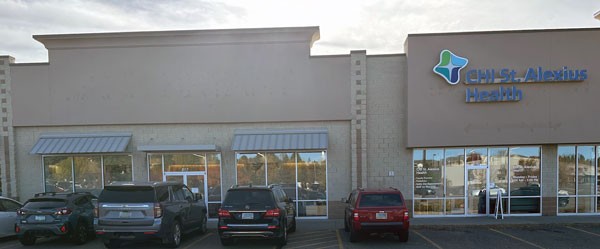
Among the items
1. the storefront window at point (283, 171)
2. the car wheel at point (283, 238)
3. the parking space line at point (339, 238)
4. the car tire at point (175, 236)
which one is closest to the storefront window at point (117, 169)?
the storefront window at point (283, 171)

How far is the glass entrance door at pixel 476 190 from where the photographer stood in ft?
51.4

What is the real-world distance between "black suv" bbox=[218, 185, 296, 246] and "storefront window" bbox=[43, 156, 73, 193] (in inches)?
377

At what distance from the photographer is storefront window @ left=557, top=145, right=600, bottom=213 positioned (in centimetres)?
1566

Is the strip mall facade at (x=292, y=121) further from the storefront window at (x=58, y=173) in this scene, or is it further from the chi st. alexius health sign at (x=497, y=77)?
the storefront window at (x=58, y=173)

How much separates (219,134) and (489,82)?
424 inches

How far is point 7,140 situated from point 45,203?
22.7ft

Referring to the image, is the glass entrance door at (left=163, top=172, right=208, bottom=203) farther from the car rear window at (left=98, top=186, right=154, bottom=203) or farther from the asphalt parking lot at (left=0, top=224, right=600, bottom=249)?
the car rear window at (left=98, top=186, right=154, bottom=203)

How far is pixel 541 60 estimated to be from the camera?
584 inches

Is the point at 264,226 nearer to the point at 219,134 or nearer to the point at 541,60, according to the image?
the point at 219,134

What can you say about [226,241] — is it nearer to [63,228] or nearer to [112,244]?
[112,244]

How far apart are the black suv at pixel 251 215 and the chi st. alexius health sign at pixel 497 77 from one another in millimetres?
8619

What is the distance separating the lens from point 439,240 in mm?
11477

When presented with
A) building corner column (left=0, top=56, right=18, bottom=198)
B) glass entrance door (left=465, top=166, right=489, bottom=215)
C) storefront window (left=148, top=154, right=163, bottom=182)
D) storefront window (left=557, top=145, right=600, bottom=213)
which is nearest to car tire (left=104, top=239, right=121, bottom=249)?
storefront window (left=148, top=154, right=163, bottom=182)

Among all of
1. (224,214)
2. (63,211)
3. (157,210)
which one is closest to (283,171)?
(224,214)
